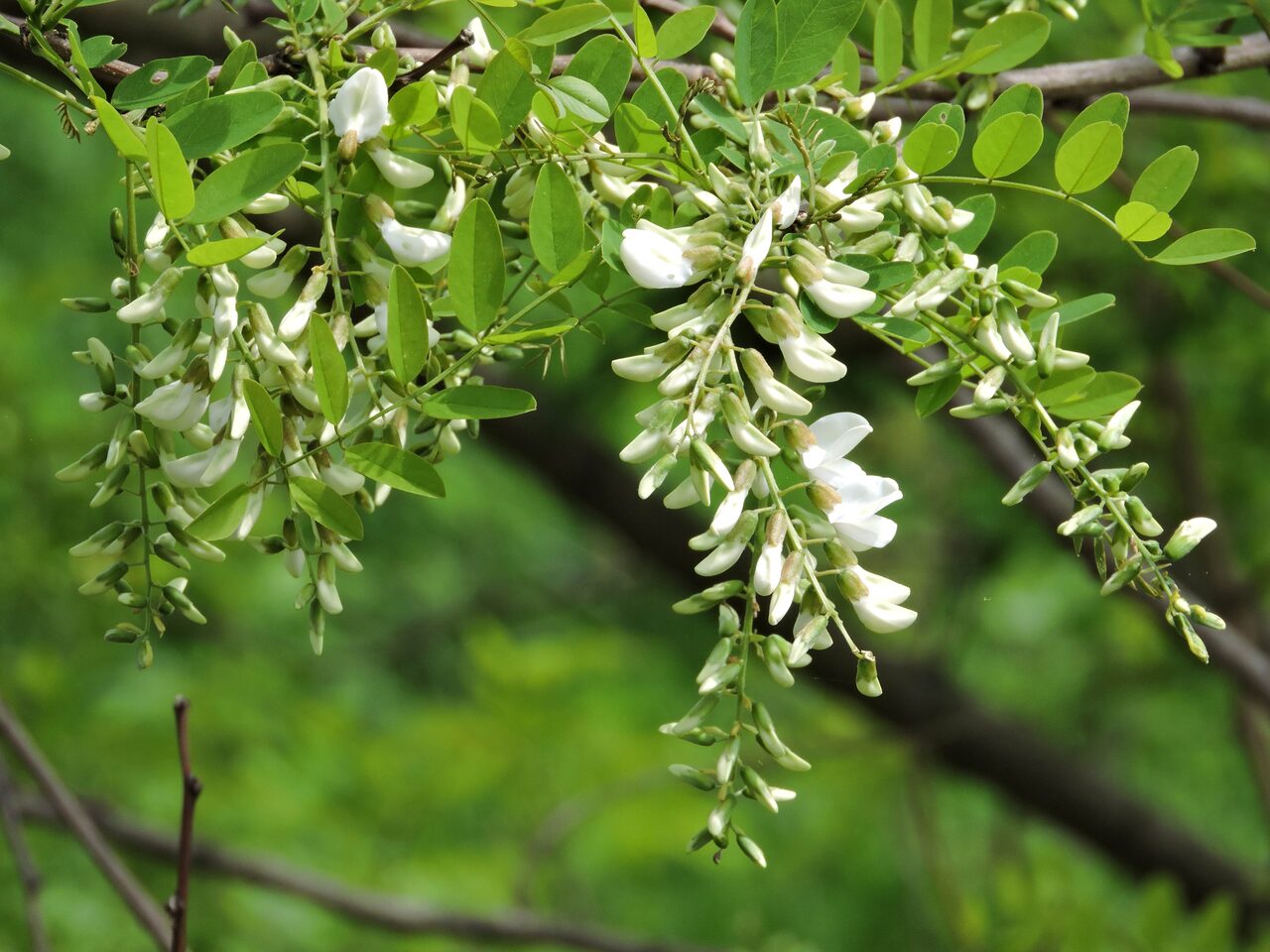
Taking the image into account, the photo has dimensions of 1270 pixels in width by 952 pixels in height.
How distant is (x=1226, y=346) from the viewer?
1.47 m

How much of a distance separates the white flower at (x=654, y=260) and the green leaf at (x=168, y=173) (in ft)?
0.47

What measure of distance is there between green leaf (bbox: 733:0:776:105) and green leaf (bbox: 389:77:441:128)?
0.11 m

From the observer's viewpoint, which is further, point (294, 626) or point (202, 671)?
point (294, 626)

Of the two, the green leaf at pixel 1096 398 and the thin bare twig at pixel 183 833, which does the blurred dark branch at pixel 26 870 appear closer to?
the thin bare twig at pixel 183 833

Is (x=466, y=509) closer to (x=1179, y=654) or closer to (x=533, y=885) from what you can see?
(x=533, y=885)

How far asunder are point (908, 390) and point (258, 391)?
1613 mm

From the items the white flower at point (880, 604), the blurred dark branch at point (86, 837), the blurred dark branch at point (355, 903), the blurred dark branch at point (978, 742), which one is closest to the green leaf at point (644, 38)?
the white flower at point (880, 604)

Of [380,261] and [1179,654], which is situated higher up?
[380,261]

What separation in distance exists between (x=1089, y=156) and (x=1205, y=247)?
0.19ft

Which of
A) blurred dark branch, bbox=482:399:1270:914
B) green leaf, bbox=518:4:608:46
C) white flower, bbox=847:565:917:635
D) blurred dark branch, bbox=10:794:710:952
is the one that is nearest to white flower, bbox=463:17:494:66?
green leaf, bbox=518:4:608:46

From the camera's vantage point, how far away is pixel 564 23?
46 cm

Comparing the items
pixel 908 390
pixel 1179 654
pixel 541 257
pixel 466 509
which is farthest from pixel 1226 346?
pixel 466 509

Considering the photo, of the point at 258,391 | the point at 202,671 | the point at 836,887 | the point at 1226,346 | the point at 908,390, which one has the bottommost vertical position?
the point at 836,887

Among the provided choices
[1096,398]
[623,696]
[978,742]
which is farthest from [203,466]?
[623,696]
